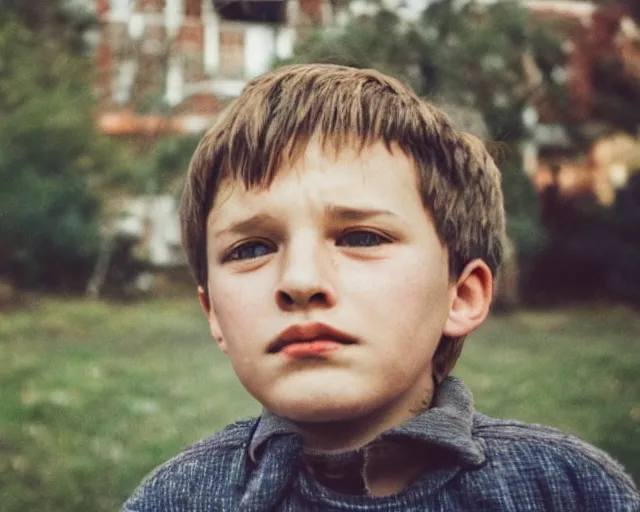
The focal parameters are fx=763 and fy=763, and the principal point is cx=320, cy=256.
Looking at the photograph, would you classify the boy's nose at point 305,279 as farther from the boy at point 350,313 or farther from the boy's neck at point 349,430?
the boy's neck at point 349,430

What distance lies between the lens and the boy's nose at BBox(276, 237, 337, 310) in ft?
2.39

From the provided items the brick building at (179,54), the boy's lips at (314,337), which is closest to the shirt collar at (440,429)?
the boy's lips at (314,337)

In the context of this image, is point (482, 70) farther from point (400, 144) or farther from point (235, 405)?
point (400, 144)

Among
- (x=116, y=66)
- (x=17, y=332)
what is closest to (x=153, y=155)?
(x=116, y=66)

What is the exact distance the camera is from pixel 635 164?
240 cm

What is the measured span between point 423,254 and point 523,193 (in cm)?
142

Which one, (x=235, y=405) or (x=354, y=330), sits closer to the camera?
(x=354, y=330)

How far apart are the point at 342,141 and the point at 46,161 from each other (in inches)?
67.6

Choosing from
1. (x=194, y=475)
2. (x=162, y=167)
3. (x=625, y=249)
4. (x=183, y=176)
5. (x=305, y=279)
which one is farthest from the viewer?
(x=625, y=249)

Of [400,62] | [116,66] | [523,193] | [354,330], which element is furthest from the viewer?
[116,66]

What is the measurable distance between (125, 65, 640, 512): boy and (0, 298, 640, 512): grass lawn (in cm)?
72

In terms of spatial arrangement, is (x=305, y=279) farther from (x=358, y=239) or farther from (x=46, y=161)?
(x=46, y=161)

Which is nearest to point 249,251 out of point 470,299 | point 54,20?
point 470,299

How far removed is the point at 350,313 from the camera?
0.75 m
